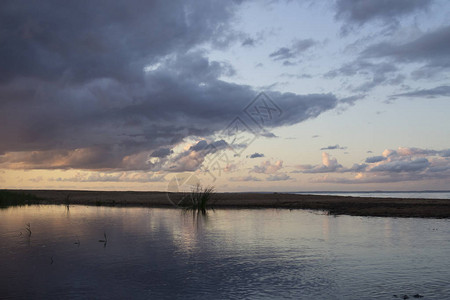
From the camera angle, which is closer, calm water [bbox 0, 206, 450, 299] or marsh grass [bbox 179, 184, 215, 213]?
calm water [bbox 0, 206, 450, 299]

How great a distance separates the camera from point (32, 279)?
1393cm

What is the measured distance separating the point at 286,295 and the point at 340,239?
11339 mm

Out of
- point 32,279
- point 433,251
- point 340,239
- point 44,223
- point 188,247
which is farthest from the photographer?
point 44,223

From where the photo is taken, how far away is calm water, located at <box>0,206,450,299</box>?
12523 millimetres

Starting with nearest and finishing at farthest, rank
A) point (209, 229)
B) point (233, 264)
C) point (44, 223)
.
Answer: point (233, 264)
point (209, 229)
point (44, 223)

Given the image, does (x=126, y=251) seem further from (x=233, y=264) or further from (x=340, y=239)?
(x=340, y=239)

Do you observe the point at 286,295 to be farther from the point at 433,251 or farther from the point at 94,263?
the point at 433,251

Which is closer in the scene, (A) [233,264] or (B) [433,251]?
(A) [233,264]

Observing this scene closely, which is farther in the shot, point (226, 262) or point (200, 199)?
point (200, 199)

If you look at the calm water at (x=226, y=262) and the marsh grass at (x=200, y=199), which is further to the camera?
the marsh grass at (x=200, y=199)

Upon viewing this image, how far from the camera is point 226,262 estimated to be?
16.5 m

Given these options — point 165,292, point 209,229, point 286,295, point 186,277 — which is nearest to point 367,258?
point 286,295

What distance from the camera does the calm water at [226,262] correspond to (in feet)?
41.1

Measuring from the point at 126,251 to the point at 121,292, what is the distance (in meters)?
6.87
